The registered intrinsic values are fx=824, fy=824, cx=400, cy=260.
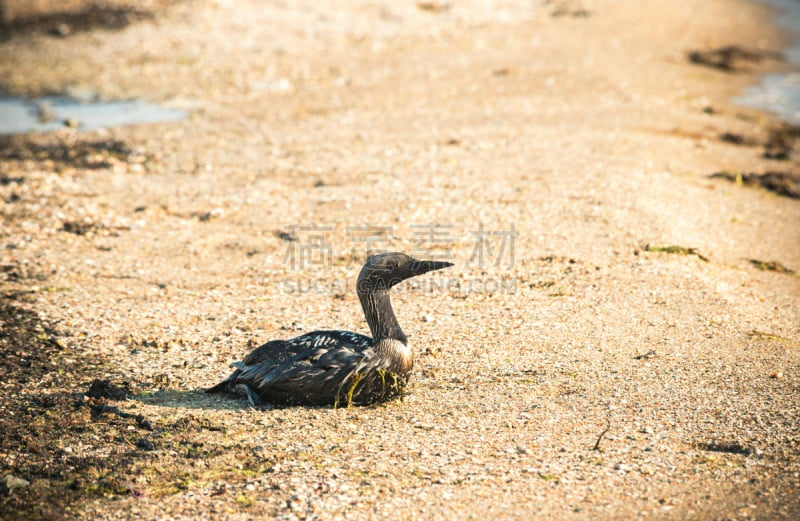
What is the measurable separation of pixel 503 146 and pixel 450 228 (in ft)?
10.4

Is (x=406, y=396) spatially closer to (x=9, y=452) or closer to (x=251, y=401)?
(x=251, y=401)

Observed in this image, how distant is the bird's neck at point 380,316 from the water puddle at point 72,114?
9688 millimetres

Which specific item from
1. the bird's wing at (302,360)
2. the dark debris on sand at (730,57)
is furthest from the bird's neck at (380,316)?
the dark debris on sand at (730,57)

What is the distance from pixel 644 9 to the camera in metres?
22.4

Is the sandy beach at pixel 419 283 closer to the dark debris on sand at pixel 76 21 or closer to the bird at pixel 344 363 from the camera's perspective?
the bird at pixel 344 363

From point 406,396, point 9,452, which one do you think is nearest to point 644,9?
point 406,396

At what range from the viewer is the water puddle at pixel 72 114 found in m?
14.9

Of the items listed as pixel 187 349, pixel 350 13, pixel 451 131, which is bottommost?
pixel 187 349

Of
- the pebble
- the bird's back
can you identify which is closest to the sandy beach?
the pebble

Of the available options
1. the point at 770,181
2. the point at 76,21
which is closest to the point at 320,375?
the point at 770,181

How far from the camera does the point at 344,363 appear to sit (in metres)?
6.04

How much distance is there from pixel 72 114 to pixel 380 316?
38.2ft

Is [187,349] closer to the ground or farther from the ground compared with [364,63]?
closer to the ground

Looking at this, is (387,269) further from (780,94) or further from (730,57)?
(730,57)
